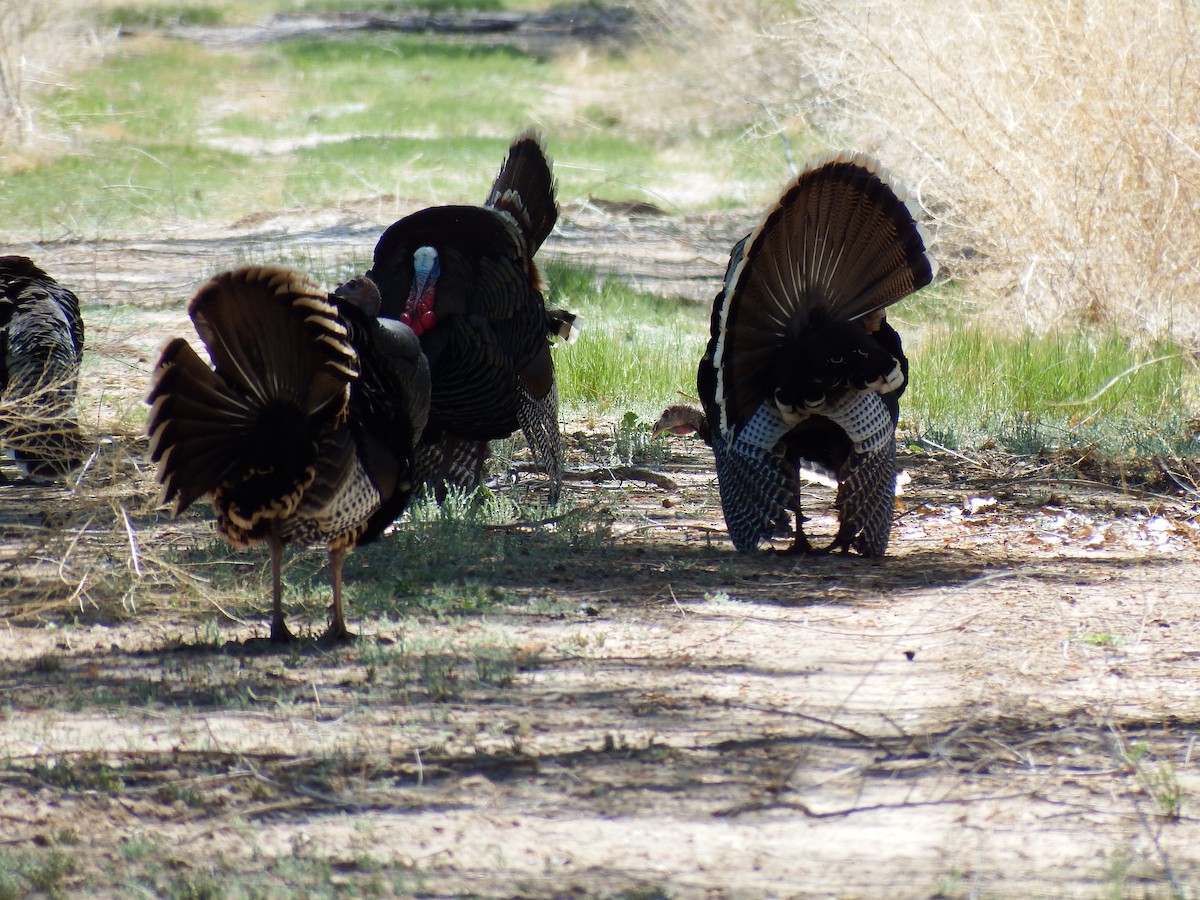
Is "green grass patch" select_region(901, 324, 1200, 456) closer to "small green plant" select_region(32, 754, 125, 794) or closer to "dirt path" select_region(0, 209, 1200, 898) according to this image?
"dirt path" select_region(0, 209, 1200, 898)

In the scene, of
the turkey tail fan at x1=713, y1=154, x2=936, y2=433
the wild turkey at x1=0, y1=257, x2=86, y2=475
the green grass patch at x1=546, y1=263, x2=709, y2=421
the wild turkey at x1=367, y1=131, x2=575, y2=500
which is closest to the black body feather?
the turkey tail fan at x1=713, y1=154, x2=936, y2=433

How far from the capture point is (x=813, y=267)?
525 centimetres

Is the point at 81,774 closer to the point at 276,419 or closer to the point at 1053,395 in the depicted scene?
the point at 276,419

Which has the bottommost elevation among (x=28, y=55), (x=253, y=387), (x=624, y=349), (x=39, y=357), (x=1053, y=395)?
(x=1053, y=395)

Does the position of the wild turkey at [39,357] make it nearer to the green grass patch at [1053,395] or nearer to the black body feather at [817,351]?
the black body feather at [817,351]

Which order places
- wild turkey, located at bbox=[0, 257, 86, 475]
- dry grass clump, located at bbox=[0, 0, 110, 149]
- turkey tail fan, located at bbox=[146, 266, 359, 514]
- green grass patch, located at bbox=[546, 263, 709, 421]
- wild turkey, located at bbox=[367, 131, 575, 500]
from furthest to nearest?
1. dry grass clump, located at bbox=[0, 0, 110, 149]
2. green grass patch, located at bbox=[546, 263, 709, 421]
3. wild turkey, located at bbox=[367, 131, 575, 500]
4. wild turkey, located at bbox=[0, 257, 86, 475]
5. turkey tail fan, located at bbox=[146, 266, 359, 514]

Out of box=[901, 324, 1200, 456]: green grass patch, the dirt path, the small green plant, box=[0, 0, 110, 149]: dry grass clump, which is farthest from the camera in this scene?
box=[0, 0, 110, 149]: dry grass clump

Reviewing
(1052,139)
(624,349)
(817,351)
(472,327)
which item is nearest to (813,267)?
(817,351)

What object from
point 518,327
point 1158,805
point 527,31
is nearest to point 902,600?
point 1158,805

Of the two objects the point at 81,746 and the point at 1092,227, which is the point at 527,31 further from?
the point at 81,746

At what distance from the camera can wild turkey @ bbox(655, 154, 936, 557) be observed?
511cm

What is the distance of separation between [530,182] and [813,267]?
79.9 inches

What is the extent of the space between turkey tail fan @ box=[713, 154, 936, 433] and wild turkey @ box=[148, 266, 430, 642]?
5.55ft

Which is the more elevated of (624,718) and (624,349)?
(624,349)
